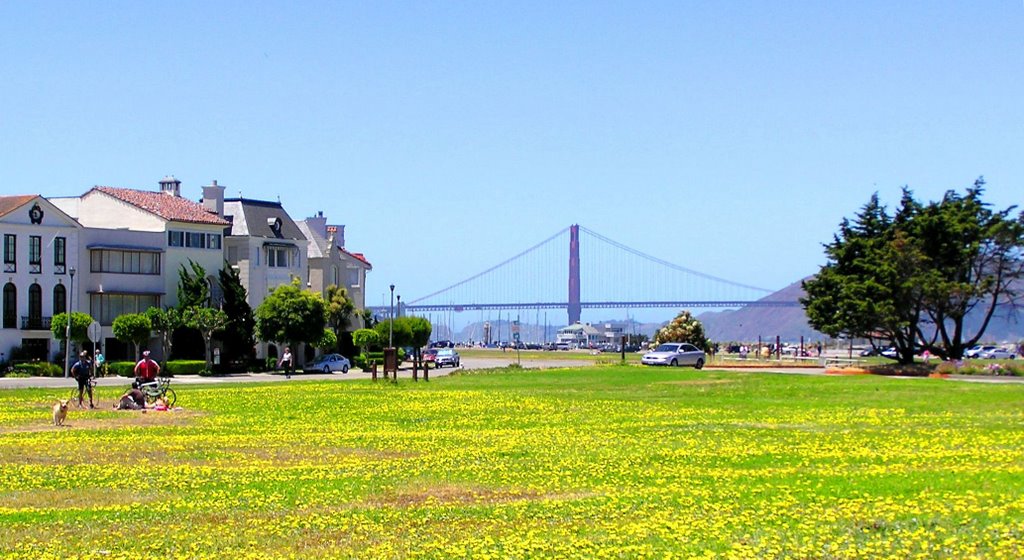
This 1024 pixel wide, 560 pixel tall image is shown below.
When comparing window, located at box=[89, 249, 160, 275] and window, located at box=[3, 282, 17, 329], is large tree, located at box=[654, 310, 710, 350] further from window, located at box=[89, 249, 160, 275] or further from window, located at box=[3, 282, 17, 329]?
window, located at box=[3, 282, 17, 329]

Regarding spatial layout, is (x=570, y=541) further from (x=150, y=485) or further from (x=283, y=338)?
(x=283, y=338)

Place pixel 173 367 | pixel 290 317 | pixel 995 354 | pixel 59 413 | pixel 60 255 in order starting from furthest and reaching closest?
1. pixel 995 354
2. pixel 290 317
3. pixel 60 255
4. pixel 173 367
5. pixel 59 413

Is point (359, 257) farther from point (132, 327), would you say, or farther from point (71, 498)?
point (71, 498)

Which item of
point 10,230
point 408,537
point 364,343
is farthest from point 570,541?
point 364,343

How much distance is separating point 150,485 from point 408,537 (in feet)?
20.9

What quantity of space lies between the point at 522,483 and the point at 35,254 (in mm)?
71917

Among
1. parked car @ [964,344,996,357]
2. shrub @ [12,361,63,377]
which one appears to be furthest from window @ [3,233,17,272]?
parked car @ [964,344,996,357]

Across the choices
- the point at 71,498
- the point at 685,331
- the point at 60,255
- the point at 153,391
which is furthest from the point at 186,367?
the point at 71,498

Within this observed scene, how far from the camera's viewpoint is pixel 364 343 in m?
105

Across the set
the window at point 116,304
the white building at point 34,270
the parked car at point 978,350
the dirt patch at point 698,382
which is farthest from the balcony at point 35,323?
the parked car at point 978,350

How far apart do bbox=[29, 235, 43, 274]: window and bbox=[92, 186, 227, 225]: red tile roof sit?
9.21 meters

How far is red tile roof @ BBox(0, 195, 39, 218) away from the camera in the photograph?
83.7m

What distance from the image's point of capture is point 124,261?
89375 millimetres

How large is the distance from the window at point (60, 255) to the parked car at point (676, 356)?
123ft
